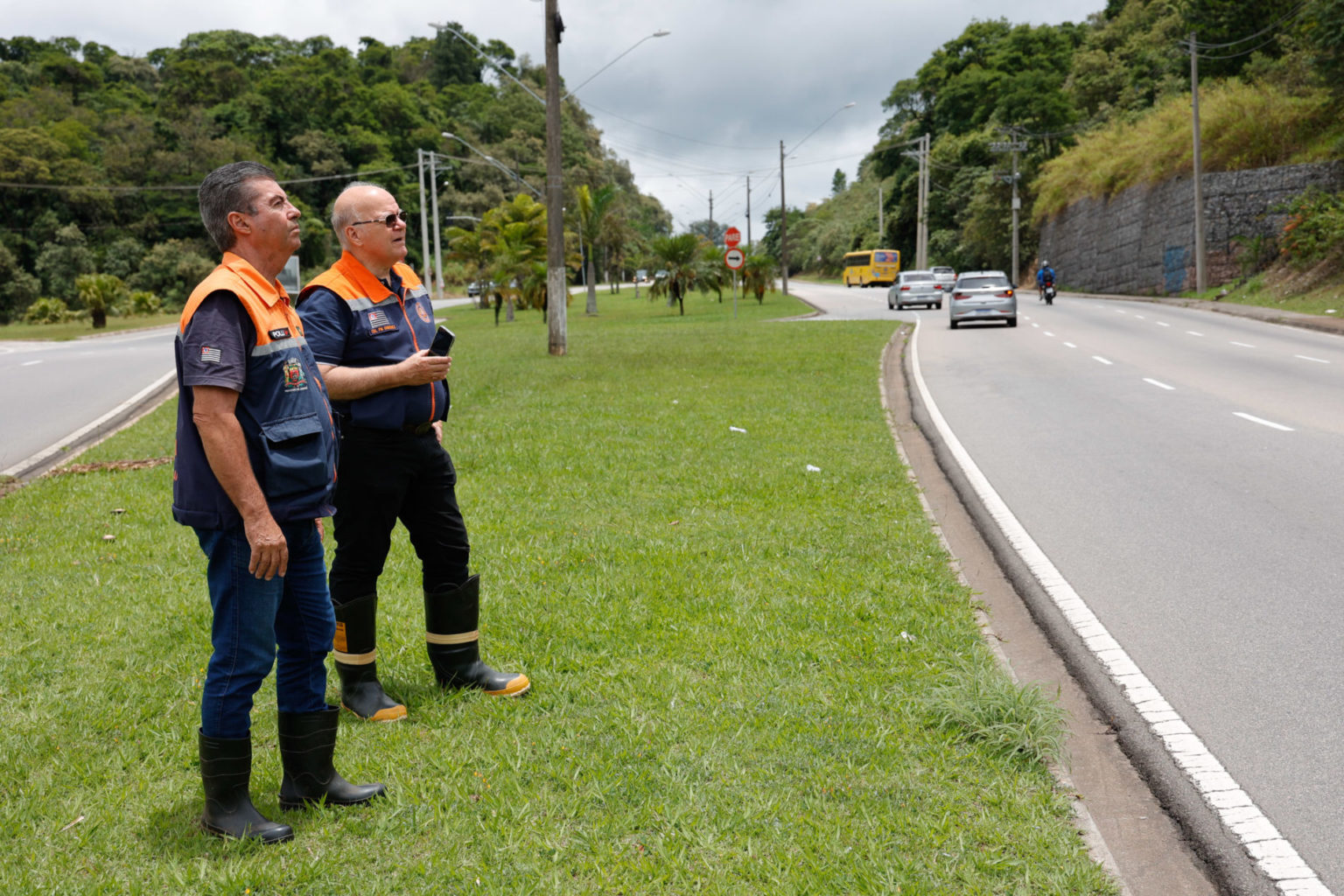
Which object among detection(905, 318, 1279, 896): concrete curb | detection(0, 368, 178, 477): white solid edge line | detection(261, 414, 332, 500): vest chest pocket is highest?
detection(261, 414, 332, 500): vest chest pocket

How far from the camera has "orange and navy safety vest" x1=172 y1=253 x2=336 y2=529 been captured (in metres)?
3.09

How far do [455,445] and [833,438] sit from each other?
12.4 feet

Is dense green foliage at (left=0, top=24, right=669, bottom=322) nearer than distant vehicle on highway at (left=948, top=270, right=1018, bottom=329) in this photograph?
No

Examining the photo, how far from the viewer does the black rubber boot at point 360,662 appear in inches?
163

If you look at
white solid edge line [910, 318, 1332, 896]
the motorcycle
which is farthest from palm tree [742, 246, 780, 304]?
white solid edge line [910, 318, 1332, 896]

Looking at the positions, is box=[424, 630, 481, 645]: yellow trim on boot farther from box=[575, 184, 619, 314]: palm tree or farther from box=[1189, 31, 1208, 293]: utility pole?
box=[575, 184, 619, 314]: palm tree

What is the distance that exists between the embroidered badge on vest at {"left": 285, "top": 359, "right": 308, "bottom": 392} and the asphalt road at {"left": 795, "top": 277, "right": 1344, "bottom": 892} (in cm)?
328

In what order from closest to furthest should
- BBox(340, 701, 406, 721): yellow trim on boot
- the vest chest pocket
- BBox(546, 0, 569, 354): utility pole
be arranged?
1. the vest chest pocket
2. BBox(340, 701, 406, 721): yellow trim on boot
3. BBox(546, 0, 569, 354): utility pole

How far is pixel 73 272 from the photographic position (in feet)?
211

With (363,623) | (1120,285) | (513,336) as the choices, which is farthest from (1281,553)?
(1120,285)

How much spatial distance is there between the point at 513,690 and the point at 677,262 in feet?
131

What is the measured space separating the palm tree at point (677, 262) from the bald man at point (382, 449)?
38383mm

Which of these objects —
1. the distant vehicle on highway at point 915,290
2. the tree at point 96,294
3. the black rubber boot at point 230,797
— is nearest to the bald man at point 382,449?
the black rubber boot at point 230,797

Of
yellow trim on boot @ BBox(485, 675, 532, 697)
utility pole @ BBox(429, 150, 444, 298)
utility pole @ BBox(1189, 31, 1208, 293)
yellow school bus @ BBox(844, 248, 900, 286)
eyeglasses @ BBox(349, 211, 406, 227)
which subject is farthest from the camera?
yellow school bus @ BBox(844, 248, 900, 286)
